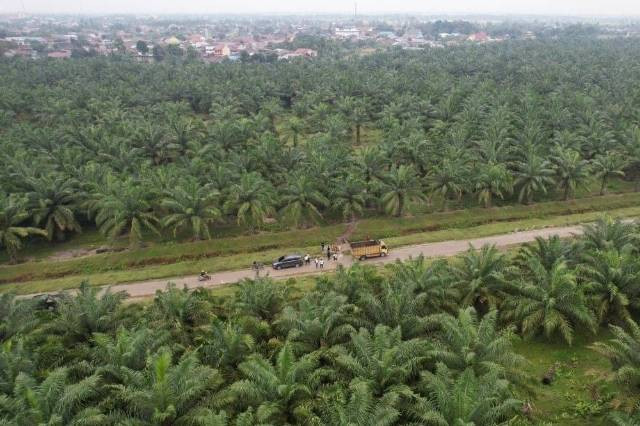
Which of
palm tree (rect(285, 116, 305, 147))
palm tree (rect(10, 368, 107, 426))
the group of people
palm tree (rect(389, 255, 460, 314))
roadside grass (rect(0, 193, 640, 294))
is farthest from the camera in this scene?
palm tree (rect(285, 116, 305, 147))

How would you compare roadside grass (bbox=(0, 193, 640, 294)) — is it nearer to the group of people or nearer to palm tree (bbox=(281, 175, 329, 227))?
the group of people

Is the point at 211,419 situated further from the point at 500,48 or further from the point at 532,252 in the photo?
the point at 500,48

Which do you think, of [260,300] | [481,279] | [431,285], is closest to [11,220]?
[260,300]

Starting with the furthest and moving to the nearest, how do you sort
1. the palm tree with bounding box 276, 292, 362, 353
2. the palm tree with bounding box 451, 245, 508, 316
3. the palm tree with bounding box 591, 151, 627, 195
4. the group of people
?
the palm tree with bounding box 591, 151, 627, 195
the group of people
the palm tree with bounding box 451, 245, 508, 316
the palm tree with bounding box 276, 292, 362, 353

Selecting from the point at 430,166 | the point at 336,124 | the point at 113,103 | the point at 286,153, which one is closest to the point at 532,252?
the point at 430,166

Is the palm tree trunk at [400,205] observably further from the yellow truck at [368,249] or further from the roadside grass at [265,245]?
the yellow truck at [368,249]

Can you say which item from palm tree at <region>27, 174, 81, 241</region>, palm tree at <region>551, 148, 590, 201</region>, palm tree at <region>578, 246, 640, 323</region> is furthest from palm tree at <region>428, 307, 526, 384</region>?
palm tree at <region>27, 174, 81, 241</region>
